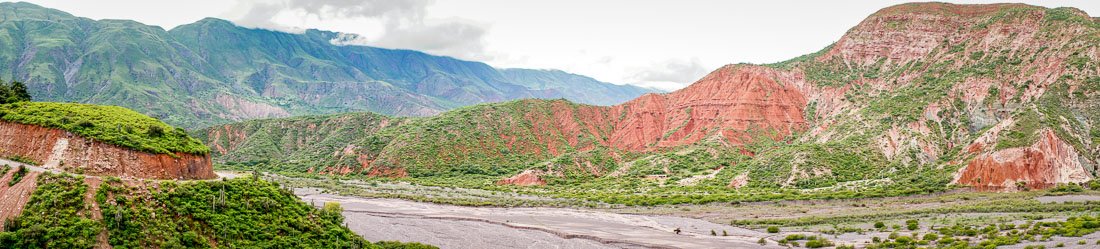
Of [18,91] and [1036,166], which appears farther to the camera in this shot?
[1036,166]

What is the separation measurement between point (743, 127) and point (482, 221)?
78365mm

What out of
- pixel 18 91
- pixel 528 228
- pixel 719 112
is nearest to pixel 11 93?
pixel 18 91

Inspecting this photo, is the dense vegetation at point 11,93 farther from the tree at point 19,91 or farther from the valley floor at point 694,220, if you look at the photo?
the valley floor at point 694,220

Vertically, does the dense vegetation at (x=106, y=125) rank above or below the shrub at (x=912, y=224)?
above

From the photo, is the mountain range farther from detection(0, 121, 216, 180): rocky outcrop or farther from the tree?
detection(0, 121, 216, 180): rocky outcrop

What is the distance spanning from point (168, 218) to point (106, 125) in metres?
10.4

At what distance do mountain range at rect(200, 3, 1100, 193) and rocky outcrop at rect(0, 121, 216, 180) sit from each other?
229ft

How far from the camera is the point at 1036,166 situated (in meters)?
71.1

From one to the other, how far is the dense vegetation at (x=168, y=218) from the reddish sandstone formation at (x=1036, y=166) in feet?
235

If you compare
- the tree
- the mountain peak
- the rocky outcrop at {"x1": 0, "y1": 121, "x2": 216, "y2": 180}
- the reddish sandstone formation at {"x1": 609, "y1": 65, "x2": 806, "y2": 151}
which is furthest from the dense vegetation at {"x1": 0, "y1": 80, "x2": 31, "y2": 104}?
the mountain peak

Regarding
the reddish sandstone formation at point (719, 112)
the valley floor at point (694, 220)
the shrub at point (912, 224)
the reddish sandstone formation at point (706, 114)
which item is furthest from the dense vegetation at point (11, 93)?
the reddish sandstone formation at point (719, 112)

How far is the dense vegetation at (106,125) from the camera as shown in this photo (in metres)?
37.6

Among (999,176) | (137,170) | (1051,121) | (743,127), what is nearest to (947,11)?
(743,127)

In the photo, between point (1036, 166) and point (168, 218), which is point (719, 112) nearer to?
point (1036, 166)
